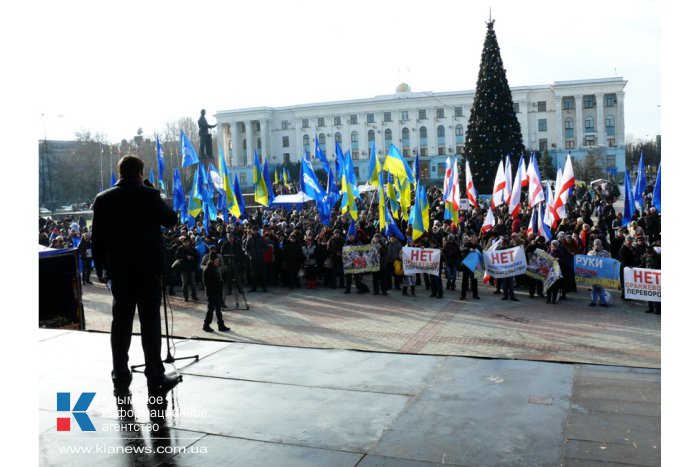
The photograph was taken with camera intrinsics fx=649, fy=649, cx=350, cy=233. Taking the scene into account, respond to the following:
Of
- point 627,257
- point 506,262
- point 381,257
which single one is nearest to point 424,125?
point 381,257

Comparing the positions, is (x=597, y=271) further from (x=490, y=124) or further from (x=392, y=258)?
(x=490, y=124)

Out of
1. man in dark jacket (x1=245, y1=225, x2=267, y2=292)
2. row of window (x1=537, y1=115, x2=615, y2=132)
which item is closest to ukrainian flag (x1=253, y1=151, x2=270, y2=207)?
man in dark jacket (x1=245, y1=225, x2=267, y2=292)

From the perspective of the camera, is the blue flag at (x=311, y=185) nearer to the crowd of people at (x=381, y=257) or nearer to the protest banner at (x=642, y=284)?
the crowd of people at (x=381, y=257)

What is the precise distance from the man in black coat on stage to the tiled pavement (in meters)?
3.41

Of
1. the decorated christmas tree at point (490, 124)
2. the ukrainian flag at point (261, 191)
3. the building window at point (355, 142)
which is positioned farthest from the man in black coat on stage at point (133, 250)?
the building window at point (355, 142)

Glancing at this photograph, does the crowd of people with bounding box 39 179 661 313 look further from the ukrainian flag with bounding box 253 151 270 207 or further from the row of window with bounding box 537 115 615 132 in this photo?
the row of window with bounding box 537 115 615 132

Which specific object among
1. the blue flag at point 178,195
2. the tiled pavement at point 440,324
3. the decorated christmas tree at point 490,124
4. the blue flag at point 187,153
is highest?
the decorated christmas tree at point 490,124

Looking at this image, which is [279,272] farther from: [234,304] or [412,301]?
[412,301]

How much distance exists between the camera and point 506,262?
48.7ft

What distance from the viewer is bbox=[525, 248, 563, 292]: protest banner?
1423 cm

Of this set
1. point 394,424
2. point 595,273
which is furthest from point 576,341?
point 394,424

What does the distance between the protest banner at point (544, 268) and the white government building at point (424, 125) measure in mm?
81181

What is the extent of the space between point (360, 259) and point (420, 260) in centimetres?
156

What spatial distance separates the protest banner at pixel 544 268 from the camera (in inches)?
560
